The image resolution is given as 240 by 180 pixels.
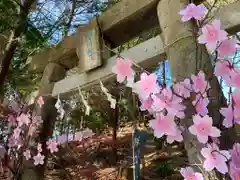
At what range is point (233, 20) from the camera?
133 cm

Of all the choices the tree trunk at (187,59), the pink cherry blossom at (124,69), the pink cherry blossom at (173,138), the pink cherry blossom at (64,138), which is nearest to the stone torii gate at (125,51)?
the tree trunk at (187,59)

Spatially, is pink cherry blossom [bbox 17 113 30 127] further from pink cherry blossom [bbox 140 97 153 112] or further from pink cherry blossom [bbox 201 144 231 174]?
pink cherry blossom [bbox 201 144 231 174]

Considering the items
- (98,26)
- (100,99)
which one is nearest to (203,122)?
(98,26)

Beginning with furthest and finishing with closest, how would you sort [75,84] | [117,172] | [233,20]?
[117,172]
[75,84]
[233,20]

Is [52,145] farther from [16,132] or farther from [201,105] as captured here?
[201,105]

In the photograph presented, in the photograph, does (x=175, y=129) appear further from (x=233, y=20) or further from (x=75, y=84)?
(x=75, y=84)

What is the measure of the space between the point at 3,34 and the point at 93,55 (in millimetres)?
743

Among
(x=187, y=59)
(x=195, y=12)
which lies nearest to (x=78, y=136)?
(x=187, y=59)

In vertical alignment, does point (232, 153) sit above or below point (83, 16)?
below

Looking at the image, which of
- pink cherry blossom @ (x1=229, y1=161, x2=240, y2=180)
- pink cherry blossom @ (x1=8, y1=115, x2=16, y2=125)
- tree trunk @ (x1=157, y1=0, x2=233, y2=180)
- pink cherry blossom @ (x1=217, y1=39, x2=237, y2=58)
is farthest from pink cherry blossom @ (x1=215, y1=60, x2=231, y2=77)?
pink cherry blossom @ (x1=8, y1=115, x2=16, y2=125)

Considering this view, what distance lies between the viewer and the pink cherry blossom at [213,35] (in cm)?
95

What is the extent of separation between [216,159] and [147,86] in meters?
0.29

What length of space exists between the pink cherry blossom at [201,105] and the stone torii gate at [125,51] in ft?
0.51

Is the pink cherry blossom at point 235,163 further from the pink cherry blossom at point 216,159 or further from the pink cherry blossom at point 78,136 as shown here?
the pink cherry blossom at point 78,136
